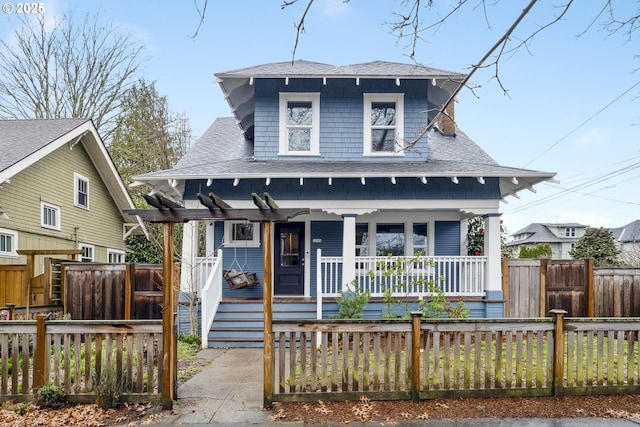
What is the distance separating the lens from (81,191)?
1570 centimetres

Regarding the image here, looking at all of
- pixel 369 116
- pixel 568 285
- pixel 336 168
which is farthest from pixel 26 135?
pixel 568 285

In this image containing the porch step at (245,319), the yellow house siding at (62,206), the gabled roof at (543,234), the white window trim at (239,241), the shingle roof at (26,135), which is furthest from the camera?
the gabled roof at (543,234)

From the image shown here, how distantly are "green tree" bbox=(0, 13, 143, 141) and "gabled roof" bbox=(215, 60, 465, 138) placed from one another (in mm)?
12740

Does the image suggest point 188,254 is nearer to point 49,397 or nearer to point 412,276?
point 412,276

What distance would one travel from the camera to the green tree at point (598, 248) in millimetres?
27047

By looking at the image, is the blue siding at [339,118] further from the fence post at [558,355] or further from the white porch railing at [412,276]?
the fence post at [558,355]

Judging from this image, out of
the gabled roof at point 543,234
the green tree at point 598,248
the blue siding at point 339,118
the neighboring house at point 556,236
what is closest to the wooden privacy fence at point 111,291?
the blue siding at point 339,118

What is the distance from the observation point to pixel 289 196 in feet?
34.5

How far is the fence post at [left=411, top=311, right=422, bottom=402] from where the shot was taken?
5.44m

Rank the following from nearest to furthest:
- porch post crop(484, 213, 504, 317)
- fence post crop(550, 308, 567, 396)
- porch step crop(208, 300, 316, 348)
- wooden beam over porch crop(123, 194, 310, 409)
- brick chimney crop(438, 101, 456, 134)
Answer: wooden beam over porch crop(123, 194, 310, 409) < fence post crop(550, 308, 567, 396) < porch step crop(208, 300, 316, 348) < porch post crop(484, 213, 504, 317) < brick chimney crop(438, 101, 456, 134)

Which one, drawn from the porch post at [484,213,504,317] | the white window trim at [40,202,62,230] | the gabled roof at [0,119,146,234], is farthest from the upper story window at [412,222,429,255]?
the white window trim at [40,202,62,230]

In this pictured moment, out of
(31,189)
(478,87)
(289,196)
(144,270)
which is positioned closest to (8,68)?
(31,189)

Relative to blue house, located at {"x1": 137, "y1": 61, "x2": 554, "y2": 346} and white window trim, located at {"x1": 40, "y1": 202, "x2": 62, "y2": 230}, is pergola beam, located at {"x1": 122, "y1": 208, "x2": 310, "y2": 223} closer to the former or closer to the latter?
blue house, located at {"x1": 137, "y1": 61, "x2": 554, "y2": 346}

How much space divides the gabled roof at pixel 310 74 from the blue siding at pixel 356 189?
2.26 metres
